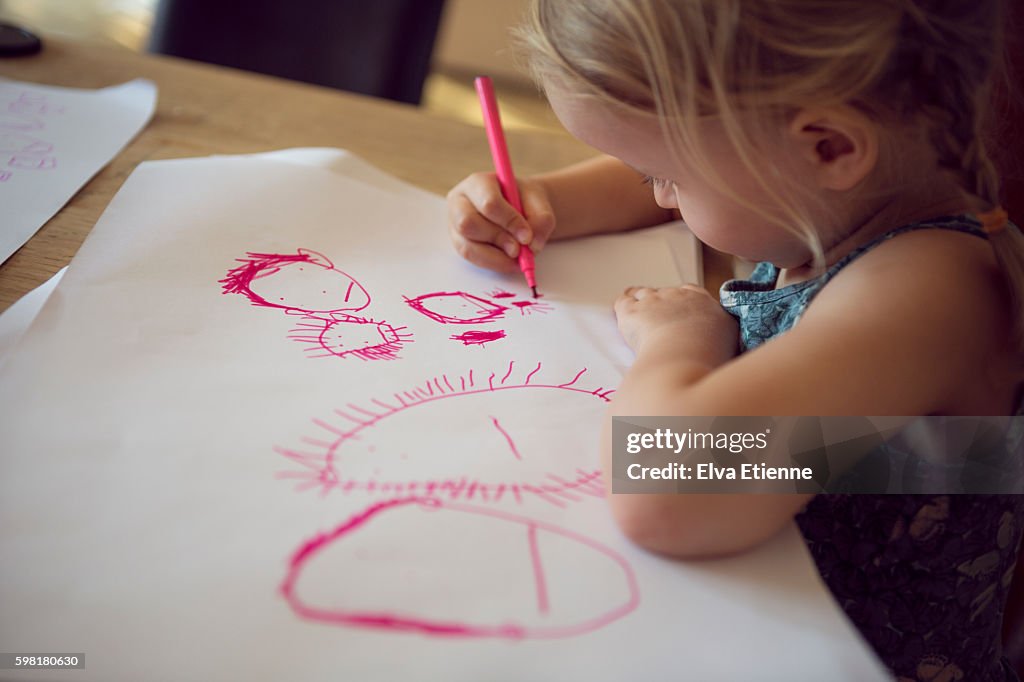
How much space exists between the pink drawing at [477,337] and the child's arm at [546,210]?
99 millimetres

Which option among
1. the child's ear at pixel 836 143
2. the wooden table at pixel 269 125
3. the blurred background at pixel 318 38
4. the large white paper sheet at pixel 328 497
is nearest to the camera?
the large white paper sheet at pixel 328 497

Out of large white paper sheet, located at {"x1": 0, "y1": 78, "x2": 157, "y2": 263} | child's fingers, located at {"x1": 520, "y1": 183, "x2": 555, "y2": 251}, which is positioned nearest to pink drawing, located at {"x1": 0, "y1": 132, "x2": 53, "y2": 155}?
large white paper sheet, located at {"x1": 0, "y1": 78, "x2": 157, "y2": 263}

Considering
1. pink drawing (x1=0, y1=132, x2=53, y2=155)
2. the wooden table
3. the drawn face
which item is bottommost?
the drawn face

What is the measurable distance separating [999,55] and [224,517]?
47 cm

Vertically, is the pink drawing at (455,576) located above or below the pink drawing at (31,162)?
below

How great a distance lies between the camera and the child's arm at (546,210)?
0.67 metres

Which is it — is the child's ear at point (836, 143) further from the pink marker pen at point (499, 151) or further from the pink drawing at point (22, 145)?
the pink drawing at point (22, 145)

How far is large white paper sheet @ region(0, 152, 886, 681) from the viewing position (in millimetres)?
349

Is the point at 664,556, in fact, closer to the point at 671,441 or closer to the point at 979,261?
the point at 671,441

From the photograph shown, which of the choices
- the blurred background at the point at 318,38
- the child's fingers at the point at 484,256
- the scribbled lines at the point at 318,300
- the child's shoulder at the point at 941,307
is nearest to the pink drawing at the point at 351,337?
the scribbled lines at the point at 318,300

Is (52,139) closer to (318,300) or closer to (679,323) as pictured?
(318,300)

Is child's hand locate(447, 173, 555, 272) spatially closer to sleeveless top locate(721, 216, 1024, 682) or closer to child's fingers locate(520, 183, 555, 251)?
child's fingers locate(520, 183, 555, 251)

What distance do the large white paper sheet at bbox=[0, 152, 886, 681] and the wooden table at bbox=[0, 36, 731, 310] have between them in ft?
0.59

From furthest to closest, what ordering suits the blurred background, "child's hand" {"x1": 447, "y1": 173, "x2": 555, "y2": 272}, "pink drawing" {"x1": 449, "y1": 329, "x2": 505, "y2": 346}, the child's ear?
the blurred background, "child's hand" {"x1": 447, "y1": 173, "x2": 555, "y2": 272}, "pink drawing" {"x1": 449, "y1": 329, "x2": 505, "y2": 346}, the child's ear
